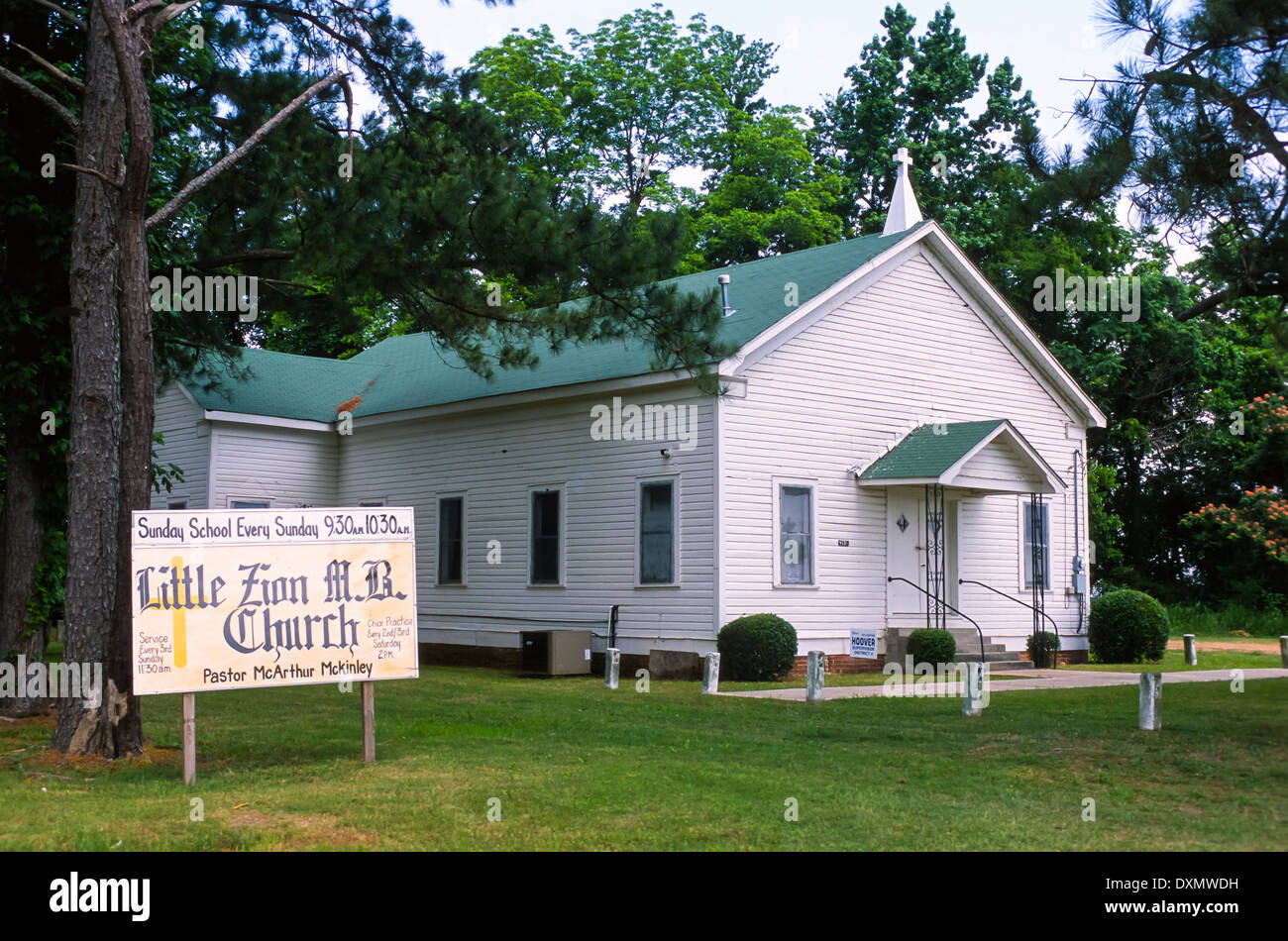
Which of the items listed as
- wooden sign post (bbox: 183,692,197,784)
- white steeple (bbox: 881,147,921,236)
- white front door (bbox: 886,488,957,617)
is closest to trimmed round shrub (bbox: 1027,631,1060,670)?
white front door (bbox: 886,488,957,617)

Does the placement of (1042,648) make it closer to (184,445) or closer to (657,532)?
(657,532)

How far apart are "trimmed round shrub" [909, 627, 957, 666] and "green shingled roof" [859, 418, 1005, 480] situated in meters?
2.46

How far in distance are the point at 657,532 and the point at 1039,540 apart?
811cm

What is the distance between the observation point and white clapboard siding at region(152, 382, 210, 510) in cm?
2730

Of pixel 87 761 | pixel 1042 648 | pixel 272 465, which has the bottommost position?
pixel 1042 648

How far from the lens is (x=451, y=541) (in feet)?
84.6

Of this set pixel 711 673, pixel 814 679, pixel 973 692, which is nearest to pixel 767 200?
pixel 711 673

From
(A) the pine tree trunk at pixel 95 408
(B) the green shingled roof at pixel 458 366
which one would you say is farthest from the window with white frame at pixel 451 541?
(A) the pine tree trunk at pixel 95 408

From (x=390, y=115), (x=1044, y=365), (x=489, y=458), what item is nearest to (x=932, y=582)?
(x=1044, y=365)

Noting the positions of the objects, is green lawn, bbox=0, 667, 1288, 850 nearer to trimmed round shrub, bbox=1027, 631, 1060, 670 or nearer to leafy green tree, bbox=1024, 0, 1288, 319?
leafy green tree, bbox=1024, 0, 1288, 319

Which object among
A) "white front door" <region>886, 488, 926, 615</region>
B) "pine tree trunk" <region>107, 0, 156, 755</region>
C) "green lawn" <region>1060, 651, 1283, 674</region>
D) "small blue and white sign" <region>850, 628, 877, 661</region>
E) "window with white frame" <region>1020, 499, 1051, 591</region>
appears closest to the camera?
"pine tree trunk" <region>107, 0, 156, 755</region>

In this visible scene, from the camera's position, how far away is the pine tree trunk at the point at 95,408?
12055 millimetres

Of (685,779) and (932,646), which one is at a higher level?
(932,646)

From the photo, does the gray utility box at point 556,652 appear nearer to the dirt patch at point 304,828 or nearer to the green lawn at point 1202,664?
the green lawn at point 1202,664
